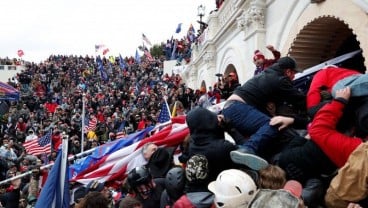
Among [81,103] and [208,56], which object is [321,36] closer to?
[208,56]

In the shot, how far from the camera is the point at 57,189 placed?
20.4 ft

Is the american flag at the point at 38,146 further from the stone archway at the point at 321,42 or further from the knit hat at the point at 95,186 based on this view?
the knit hat at the point at 95,186

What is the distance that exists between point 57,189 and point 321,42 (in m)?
7.52

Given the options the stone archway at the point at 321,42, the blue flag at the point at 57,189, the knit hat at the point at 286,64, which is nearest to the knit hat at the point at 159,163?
the blue flag at the point at 57,189

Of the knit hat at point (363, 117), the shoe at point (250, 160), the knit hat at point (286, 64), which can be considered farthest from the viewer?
the knit hat at point (286, 64)

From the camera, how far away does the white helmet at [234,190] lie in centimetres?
356

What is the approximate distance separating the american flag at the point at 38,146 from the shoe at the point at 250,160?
41.5 ft

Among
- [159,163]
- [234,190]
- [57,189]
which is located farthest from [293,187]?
[57,189]

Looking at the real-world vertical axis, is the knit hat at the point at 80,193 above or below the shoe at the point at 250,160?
below

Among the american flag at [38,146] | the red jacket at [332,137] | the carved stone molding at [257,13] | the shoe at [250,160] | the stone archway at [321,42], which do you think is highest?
the carved stone molding at [257,13]

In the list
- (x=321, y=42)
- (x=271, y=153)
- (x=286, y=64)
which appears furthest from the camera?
(x=321, y=42)

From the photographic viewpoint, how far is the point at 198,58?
24.9 m

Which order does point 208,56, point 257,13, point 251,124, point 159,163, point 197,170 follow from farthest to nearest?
point 208,56 < point 257,13 < point 159,163 < point 251,124 < point 197,170

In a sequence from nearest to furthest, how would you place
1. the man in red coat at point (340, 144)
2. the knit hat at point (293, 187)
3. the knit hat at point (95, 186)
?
the man in red coat at point (340, 144) < the knit hat at point (293, 187) < the knit hat at point (95, 186)
